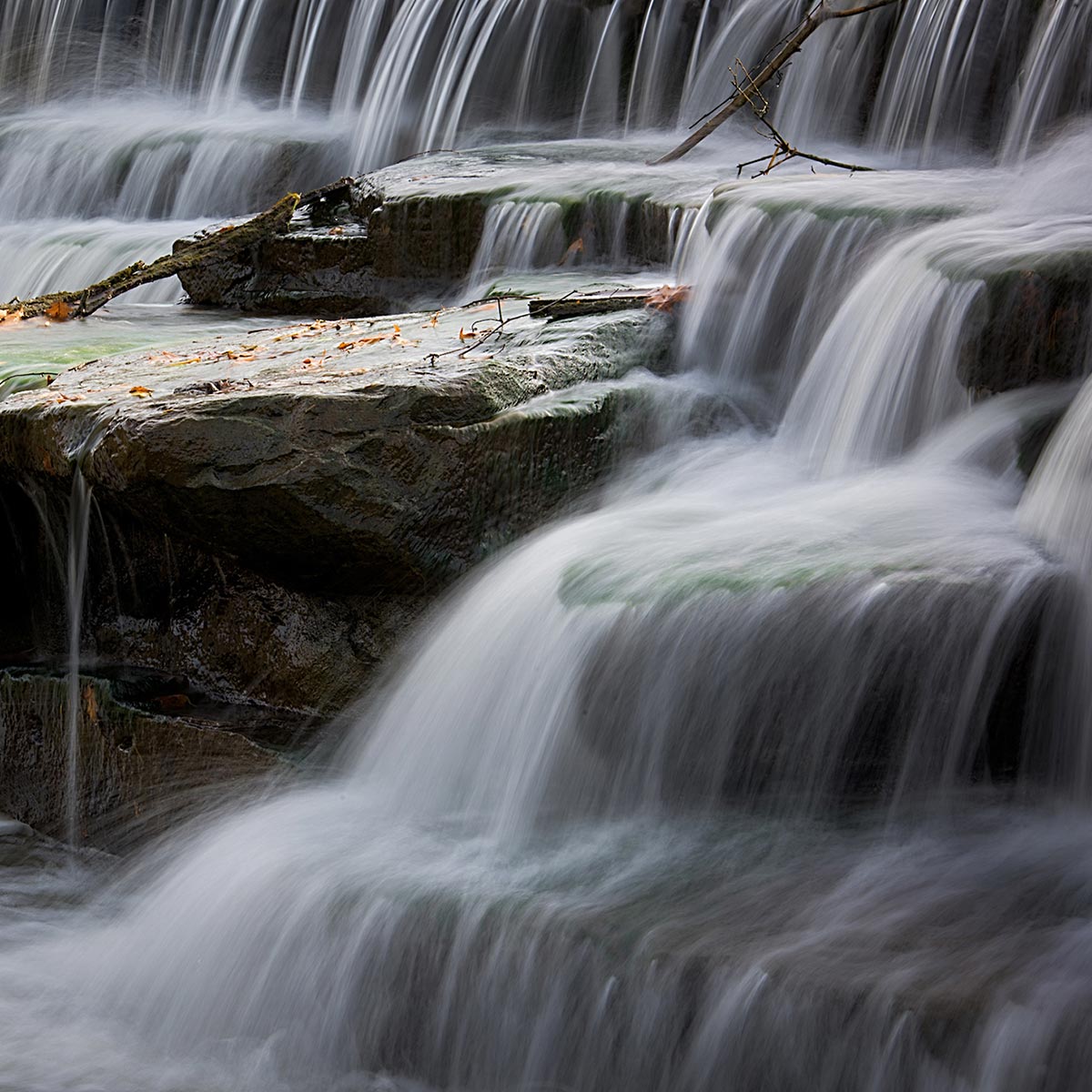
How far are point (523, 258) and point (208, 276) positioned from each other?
1.59 m

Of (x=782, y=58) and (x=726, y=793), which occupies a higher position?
(x=782, y=58)

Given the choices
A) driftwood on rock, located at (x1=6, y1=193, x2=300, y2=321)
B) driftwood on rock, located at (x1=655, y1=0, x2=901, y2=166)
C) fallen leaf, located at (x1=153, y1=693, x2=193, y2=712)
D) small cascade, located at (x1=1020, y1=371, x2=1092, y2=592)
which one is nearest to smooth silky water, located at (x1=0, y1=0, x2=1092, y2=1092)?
small cascade, located at (x1=1020, y1=371, x2=1092, y2=592)

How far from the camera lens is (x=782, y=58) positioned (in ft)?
24.4

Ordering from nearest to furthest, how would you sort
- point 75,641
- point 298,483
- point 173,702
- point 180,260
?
point 298,483
point 173,702
point 75,641
point 180,260

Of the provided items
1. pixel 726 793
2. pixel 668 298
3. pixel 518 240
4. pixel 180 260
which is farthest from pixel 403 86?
pixel 726 793

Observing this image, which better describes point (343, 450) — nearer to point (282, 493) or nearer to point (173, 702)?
point (282, 493)

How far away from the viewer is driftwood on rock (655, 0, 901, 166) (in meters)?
7.39

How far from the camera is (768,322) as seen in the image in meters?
5.16

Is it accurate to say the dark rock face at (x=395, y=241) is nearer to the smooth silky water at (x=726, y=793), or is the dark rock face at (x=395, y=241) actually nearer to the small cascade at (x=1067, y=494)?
the smooth silky water at (x=726, y=793)

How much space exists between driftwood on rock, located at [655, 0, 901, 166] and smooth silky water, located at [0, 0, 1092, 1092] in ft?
6.44

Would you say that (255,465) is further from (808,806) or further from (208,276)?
(208,276)

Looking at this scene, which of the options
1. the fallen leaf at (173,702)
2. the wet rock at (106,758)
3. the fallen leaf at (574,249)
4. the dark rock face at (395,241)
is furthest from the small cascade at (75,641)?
the fallen leaf at (574,249)

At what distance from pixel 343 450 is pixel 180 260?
11.0 feet

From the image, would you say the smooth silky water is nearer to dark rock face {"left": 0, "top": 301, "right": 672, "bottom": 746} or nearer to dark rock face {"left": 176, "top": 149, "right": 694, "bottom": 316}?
dark rock face {"left": 0, "top": 301, "right": 672, "bottom": 746}
